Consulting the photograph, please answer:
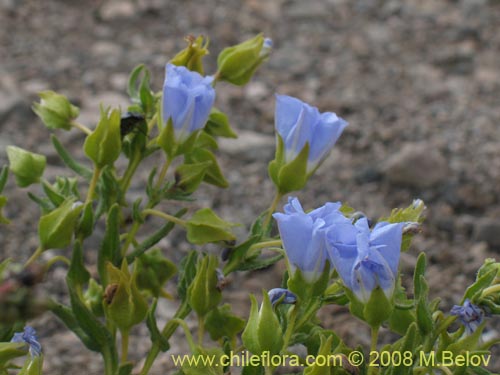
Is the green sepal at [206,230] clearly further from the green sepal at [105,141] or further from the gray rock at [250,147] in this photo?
the gray rock at [250,147]

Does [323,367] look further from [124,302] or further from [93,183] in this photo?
[93,183]

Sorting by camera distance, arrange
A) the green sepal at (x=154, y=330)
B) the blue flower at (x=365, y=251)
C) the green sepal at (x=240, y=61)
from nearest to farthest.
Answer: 1. the blue flower at (x=365, y=251)
2. the green sepal at (x=154, y=330)
3. the green sepal at (x=240, y=61)

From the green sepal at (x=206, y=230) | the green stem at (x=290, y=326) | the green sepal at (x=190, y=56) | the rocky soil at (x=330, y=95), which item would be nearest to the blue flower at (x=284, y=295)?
the green stem at (x=290, y=326)

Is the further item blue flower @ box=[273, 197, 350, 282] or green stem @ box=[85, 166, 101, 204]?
green stem @ box=[85, 166, 101, 204]

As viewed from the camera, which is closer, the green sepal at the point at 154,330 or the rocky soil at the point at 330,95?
the green sepal at the point at 154,330

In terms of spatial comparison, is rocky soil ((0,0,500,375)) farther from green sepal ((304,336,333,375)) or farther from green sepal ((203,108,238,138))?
green sepal ((304,336,333,375))

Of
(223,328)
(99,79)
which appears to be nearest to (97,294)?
(223,328)

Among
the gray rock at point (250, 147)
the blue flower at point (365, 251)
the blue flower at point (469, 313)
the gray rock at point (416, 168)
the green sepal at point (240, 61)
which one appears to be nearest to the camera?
the blue flower at point (365, 251)

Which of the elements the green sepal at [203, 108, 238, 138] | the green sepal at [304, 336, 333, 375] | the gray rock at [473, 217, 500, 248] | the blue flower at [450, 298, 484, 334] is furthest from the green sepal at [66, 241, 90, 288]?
the gray rock at [473, 217, 500, 248]
